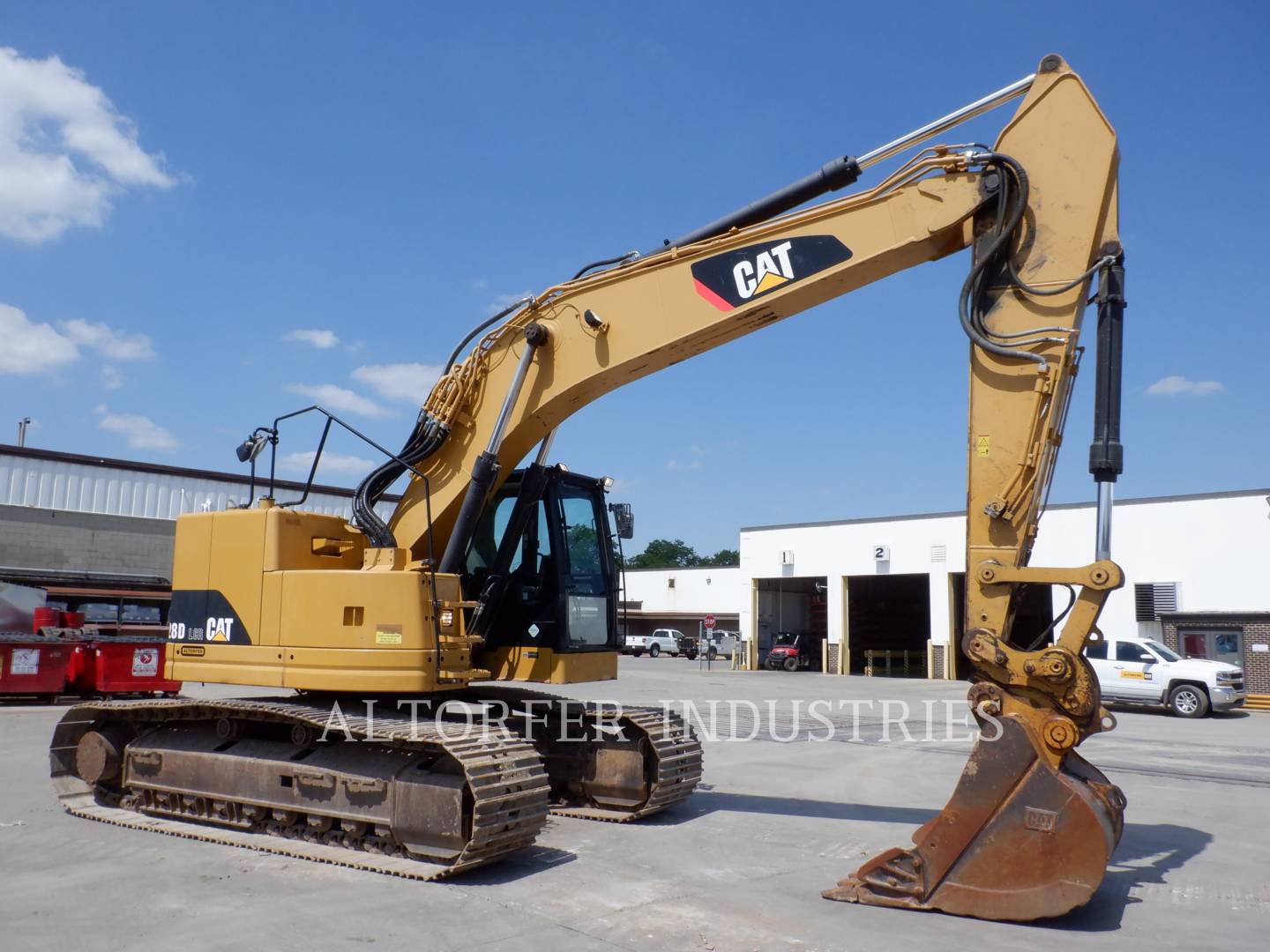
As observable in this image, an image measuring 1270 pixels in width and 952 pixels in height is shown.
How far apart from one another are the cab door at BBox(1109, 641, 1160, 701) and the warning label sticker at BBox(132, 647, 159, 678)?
19.4 meters

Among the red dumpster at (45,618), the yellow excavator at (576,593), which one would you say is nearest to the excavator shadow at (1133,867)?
the yellow excavator at (576,593)

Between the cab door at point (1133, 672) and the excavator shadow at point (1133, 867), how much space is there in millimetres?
13503

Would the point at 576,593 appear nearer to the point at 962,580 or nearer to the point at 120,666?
the point at 120,666

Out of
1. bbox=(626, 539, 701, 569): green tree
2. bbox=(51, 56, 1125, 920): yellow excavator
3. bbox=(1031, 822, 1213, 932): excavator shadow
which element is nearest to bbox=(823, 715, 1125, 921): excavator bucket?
bbox=(51, 56, 1125, 920): yellow excavator

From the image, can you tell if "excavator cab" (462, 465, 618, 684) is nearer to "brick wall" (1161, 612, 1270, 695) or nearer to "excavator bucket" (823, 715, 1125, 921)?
"excavator bucket" (823, 715, 1125, 921)

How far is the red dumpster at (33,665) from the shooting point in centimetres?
1802

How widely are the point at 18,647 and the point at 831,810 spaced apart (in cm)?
1513

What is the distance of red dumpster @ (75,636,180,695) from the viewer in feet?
60.3

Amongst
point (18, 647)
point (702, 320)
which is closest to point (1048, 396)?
point (702, 320)

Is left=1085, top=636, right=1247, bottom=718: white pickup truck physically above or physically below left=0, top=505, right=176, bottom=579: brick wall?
below

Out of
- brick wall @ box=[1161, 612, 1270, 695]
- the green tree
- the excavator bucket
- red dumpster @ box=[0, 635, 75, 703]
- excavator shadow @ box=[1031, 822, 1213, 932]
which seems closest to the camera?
the excavator bucket

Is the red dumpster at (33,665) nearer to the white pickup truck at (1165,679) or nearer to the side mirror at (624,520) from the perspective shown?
the side mirror at (624,520)

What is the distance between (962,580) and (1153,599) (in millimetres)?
7745

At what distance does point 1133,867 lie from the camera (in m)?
7.79
